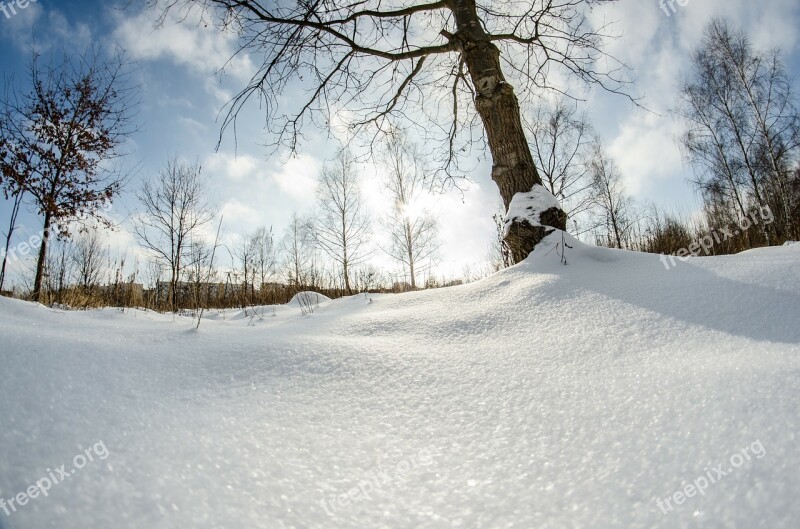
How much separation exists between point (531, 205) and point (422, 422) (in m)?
2.16

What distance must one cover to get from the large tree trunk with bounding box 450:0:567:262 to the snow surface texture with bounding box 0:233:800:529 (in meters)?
1.24

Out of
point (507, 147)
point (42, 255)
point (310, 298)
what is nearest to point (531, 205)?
point (507, 147)

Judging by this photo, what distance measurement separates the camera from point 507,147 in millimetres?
2797

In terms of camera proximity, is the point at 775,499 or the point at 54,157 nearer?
the point at 775,499

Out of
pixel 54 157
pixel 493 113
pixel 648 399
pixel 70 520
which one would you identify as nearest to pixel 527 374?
pixel 648 399

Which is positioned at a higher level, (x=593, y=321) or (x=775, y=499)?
(x=593, y=321)

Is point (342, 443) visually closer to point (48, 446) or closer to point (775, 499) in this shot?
point (48, 446)

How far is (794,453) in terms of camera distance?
0.53 metres

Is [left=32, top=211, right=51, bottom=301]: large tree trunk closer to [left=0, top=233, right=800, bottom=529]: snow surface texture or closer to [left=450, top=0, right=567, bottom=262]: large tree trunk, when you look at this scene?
[left=0, top=233, right=800, bottom=529]: snow surface texture

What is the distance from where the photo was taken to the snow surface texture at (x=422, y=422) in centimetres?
52

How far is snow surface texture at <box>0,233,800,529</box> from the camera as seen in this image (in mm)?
517

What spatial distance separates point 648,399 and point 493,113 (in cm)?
263

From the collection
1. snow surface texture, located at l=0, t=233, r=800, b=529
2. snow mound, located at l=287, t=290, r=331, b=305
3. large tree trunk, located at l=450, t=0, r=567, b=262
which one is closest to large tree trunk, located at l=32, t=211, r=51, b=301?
snow mound, located at l=287, t=290, r=331, b=305

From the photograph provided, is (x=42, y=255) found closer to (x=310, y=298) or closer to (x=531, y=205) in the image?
(x=310, y=298)
